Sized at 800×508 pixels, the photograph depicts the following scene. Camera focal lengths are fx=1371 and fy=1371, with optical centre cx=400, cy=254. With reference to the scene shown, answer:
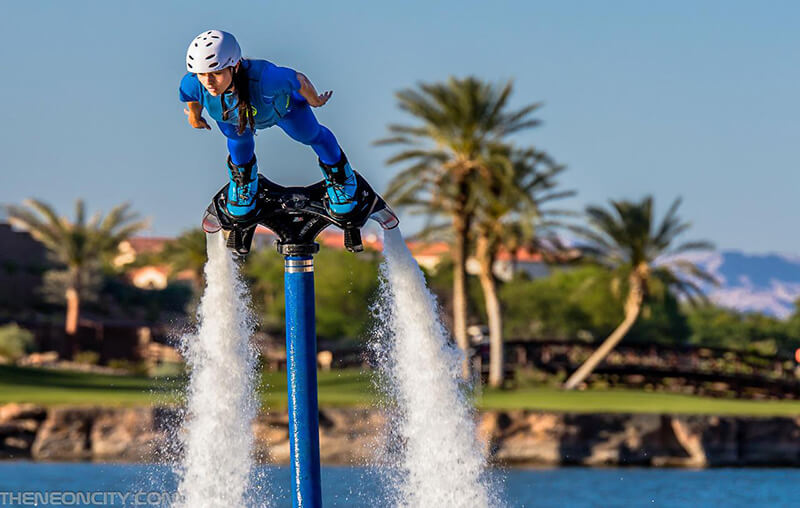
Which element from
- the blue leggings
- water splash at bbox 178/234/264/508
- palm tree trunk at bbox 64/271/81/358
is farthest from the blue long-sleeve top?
palm tree trunk at bbox 64/271/81/358

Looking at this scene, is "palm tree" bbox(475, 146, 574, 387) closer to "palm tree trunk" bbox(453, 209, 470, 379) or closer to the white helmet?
"palm tree trunk" bbox(453, 209, 470, 379)

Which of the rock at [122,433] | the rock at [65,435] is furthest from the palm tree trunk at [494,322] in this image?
the rock at [65,435]

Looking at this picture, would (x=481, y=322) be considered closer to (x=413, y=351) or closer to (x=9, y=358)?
(x=9, y=358)

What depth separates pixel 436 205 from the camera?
46906 millimetres

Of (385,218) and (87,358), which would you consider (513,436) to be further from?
(385,218)

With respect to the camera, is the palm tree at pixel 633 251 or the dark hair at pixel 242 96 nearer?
the dark hair at pixel 242 96

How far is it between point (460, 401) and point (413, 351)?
1.50 feet

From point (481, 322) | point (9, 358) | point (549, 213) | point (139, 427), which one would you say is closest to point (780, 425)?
point (549, 213)

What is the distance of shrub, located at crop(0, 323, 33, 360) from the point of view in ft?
186

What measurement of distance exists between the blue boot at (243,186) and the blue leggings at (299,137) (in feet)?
0.14

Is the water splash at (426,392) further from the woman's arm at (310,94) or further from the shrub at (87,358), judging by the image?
the shrub at (87,358)

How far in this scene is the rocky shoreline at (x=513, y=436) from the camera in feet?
117

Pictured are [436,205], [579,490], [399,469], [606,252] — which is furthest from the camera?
[606,252]

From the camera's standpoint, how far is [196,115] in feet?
27.8
